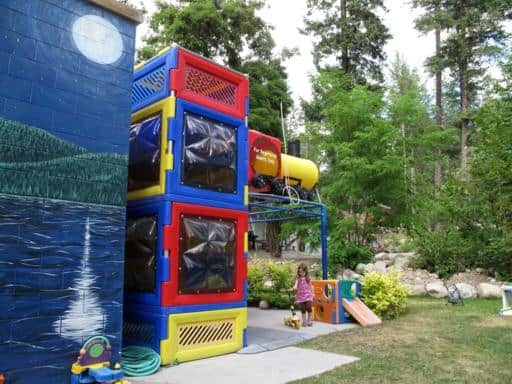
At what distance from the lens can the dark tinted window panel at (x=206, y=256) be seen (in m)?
5.76

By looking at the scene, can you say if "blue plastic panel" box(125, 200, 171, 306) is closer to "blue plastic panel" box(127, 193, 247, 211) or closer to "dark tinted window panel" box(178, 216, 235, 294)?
"blue plastic panel" box(127, 193, 247, 211)

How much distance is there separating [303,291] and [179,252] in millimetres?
3807

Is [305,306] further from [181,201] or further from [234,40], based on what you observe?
[234,40]

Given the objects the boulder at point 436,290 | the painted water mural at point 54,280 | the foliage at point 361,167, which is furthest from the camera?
the foliage at point 361,167

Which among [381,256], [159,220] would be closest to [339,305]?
[159,220]

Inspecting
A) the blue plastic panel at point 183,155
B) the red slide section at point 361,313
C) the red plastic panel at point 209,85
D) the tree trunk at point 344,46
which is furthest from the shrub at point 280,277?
the tree trunk at point 344,46

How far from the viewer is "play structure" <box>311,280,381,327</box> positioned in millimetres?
8898

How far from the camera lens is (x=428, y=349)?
A: 21.0 ft

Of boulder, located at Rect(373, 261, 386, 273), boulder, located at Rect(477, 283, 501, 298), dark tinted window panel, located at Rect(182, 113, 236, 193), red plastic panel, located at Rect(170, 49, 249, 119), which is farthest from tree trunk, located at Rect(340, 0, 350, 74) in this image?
dark tinted window panel, located at Rect(182, 113, 236, 193)

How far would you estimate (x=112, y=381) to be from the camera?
14.3 ft

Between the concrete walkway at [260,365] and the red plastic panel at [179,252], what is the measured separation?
2.53ft

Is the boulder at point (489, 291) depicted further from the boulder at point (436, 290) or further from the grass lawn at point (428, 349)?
the grass lawn at point (428, 349)

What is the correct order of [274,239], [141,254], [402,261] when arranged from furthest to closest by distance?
[274,239] → [402,261] → [141,254]

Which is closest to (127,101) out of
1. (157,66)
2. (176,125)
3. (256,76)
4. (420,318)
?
(176,125)
